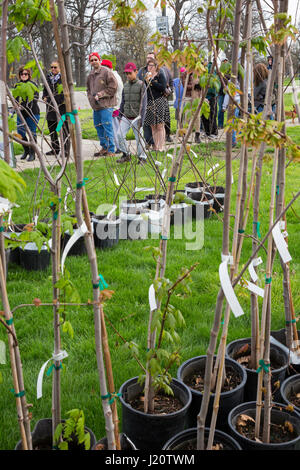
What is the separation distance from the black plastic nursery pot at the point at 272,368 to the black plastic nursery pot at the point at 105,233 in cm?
222

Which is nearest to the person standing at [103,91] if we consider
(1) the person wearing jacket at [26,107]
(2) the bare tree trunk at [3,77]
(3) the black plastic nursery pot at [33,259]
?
(1) the person wearing jacket at [26,107]

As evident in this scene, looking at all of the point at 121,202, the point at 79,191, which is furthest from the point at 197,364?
the point at 121,202

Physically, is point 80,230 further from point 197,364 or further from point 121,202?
point 121,202

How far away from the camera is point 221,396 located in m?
2.15

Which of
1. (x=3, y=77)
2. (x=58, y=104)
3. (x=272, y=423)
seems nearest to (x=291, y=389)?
(x=272, y=423)

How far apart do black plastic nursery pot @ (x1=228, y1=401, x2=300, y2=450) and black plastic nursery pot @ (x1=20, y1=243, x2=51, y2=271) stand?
2465 millimetres

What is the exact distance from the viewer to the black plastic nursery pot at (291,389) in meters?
2.22

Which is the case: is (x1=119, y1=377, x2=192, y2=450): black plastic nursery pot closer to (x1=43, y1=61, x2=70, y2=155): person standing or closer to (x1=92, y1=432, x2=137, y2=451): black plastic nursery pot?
(x1=92, y1=432, x2=137, y2=451): black plastic nursery pot

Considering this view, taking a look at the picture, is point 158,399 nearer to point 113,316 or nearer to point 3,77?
point 113,316

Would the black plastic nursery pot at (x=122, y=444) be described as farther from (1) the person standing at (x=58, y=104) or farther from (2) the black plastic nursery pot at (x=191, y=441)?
(1) the person standing at (x=58, y=104)

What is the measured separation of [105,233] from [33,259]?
0.82 metres

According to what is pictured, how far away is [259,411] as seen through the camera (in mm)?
1958

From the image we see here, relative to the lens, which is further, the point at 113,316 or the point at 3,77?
the point at 113,316

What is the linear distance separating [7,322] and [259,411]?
1.17 m
